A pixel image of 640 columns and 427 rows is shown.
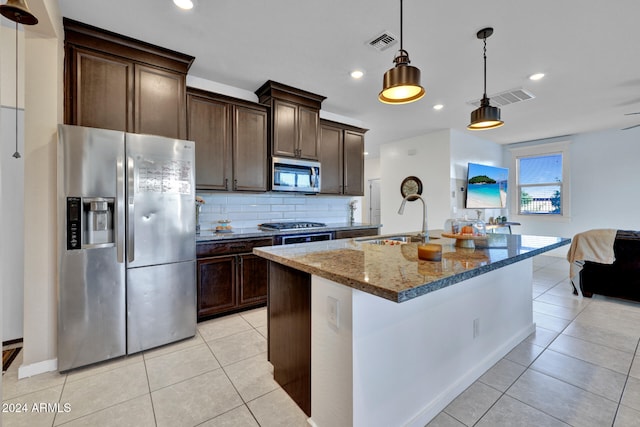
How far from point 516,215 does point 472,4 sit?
627cm

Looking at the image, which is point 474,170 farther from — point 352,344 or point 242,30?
point 352,344

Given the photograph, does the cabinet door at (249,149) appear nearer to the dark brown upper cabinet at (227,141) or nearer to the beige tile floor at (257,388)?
the dark brown upper cabinet at (227,141)

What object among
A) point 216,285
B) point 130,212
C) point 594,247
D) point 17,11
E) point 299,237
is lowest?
A: point 216,285

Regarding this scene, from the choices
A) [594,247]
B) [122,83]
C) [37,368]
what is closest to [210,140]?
[122,83]

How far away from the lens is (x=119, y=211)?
223 centimetres

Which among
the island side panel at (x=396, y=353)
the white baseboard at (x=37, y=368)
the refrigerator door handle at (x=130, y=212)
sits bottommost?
the white baseboard at (x=37, y=368)

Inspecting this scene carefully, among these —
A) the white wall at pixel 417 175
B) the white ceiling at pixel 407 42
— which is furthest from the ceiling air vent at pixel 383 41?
the white wall at pixel 417 175

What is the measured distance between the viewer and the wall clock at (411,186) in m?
5.92

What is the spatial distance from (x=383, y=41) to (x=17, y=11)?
243 centimetres

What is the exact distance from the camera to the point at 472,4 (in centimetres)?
216

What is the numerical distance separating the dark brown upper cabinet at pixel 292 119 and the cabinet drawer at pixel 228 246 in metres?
1.14

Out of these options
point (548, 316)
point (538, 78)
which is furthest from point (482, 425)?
point (538, 78)

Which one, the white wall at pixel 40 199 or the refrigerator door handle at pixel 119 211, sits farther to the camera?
the refrigerator door handle at pixel 119 211

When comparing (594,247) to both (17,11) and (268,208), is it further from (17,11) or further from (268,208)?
(17,11)
